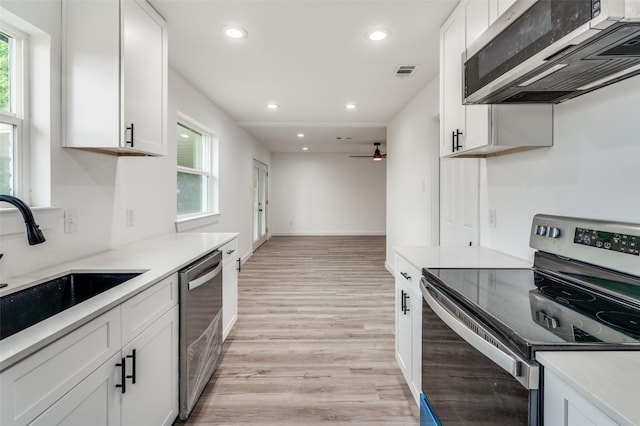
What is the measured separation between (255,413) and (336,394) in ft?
1.66

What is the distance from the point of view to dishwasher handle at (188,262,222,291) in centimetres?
177

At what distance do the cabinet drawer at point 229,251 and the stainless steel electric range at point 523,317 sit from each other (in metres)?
1.51

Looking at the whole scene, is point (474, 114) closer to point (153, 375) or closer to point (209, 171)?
point (153, 375)

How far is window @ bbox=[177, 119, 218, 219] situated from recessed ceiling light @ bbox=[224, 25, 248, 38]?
1436 mm

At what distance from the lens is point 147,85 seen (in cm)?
201

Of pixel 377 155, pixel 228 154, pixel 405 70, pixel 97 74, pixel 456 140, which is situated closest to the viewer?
pixel 97 74

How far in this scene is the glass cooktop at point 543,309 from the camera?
0.82 meters

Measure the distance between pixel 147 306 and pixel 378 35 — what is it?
2.36 meters

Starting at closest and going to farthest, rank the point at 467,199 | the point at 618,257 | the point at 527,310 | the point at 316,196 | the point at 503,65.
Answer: the point at 527,310 < the point at 618,257 < the point at 503,65 < the point at 467,199 < the point at 316,196

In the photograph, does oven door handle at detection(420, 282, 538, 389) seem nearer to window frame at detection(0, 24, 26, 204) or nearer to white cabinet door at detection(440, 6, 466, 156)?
white cabinet door at detection(440, 6, 466, 156)

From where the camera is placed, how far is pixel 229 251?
2627mm

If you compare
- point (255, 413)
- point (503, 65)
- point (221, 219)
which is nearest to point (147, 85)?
point (503, 65)

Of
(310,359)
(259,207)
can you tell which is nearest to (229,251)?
(310,359)

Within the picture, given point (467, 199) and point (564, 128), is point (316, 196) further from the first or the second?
point (564, 128)
